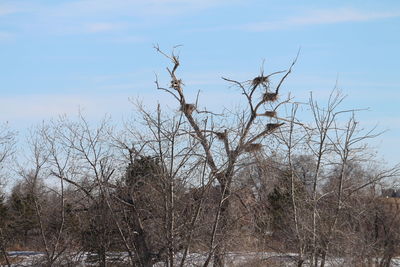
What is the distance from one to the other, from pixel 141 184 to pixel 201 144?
1.62 metres

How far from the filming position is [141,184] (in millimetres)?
16953

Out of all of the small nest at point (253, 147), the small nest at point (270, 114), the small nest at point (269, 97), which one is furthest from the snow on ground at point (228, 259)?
the small nest at point (269, 97)

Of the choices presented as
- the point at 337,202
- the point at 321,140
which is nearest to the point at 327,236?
the point at 337,202

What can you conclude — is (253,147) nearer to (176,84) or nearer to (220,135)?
(220,135)

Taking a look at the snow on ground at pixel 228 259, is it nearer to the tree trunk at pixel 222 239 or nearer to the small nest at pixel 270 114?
the tree trunk at pixel 222 239

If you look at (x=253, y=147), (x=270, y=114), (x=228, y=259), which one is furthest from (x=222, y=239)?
(x=270, y=114)

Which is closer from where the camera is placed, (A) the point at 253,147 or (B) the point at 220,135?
(B) the point at 220,135

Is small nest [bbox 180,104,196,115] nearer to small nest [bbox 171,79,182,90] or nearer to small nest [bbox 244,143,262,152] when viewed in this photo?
small nest [bbox 171,79,182,90]

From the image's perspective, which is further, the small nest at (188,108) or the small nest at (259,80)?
the small nest at (259,80)

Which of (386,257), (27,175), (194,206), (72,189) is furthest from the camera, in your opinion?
(386,257)

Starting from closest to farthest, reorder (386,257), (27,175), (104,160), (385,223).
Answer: (104,160)
(27,175)
(386,257)
(385,223)

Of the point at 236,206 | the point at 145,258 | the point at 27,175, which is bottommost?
the point at 145,258

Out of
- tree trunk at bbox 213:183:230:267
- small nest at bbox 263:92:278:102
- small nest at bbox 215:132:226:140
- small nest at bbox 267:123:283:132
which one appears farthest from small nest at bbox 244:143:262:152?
small nest at bbox 263:92:278:102

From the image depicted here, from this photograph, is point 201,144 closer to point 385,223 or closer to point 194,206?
point 194,206
